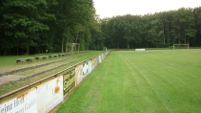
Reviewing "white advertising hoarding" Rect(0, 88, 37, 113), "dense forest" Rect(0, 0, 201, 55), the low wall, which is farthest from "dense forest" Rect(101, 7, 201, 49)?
"white advertising hoarding" Rect(0, 88, 37, 113)

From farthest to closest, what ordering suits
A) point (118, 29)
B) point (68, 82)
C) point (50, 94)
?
point (118, 29) → point (68, 82) → point (50, 94)

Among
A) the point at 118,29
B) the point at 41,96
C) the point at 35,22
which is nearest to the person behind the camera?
the point at 41,96

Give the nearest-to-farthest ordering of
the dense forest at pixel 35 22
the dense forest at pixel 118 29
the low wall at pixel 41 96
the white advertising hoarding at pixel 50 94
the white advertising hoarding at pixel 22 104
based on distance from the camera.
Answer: the white advertising hoarding at pixel 22 104 < the low wall at pixel 41 96 < the white advertising hoarding at pixel 50 94 < the dense forest at pixel 35 22 < the dense forest at pixel 118 29

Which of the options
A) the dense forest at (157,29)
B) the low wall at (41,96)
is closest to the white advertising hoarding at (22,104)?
the low wall at (41,96)

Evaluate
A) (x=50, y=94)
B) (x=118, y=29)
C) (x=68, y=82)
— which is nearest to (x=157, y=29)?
(x=118, y=29)

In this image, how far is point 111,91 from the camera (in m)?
9.70

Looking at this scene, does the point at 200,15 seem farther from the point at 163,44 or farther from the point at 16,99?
the point at 16,99

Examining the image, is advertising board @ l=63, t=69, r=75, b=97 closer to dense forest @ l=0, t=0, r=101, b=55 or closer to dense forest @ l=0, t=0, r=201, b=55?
dense forest @ l=0, t=0, r=101, b=55

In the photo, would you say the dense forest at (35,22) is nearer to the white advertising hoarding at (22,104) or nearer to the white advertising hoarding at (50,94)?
the white advertising hoarding at (50,94)

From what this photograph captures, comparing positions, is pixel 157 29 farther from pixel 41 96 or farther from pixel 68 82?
pixel 41 96

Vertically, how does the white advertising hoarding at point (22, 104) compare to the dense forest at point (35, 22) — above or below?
below

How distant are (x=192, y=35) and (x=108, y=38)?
34.5 metres

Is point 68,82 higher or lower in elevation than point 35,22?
lower

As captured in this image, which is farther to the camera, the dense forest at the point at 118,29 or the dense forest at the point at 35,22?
the dense forest at the point at 118,29
